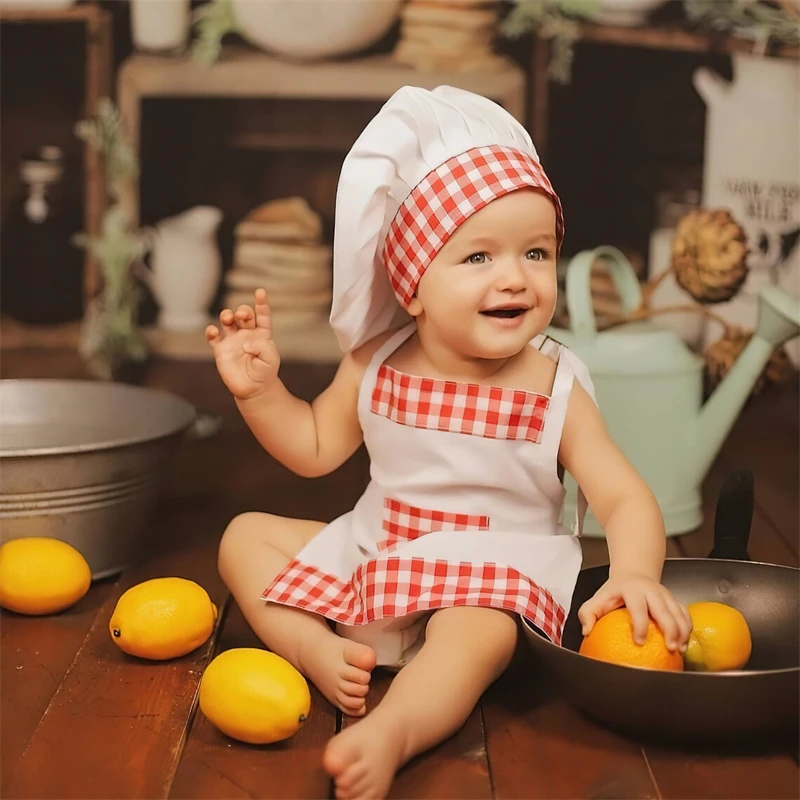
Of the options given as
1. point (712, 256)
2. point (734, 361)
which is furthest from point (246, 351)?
point (734, 361)

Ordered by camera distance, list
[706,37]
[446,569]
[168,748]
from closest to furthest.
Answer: [168,748]
[446,569]
[706,37]

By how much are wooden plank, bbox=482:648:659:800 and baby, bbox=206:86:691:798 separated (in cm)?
5

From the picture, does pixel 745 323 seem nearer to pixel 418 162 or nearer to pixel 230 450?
pixel 230 450

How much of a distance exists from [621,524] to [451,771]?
32 cm

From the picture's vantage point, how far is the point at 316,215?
2408 mm

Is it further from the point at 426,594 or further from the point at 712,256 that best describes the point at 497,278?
the point at 712,256

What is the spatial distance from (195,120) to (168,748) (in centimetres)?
154

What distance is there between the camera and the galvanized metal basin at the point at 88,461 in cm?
141

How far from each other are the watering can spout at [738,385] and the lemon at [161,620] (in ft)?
2.68

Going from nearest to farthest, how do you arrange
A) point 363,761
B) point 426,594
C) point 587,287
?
point 363,761, point 426,594, point 587,287

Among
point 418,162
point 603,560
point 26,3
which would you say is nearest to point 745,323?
point 603,560

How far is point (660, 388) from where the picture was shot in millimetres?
1699

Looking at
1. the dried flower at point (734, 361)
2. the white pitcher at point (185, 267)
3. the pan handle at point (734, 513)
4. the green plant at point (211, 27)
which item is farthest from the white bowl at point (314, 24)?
the pan handle at point (734, 513)

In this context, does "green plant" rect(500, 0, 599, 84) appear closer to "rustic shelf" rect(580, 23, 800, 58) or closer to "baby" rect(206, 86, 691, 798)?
"rustic shelf" rect(580, 23, 800, 58)
